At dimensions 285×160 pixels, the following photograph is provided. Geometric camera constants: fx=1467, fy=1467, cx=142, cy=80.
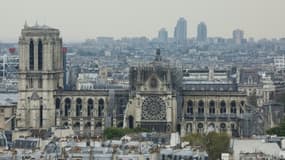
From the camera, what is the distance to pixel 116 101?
4151 inches

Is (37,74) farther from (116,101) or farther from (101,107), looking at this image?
(116,101)

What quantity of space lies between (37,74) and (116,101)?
6.00 m

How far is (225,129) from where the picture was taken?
101 metres

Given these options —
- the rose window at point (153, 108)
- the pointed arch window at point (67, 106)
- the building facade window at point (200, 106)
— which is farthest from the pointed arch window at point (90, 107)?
the building facade window at point (200, 106)

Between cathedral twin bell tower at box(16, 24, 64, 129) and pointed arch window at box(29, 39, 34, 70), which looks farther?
pointed arch window at box(29, 39, 34, 70)

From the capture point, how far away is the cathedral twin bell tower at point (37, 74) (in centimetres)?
10438

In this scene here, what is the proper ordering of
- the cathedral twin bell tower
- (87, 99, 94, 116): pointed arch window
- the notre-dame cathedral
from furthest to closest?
(87, 99, 94, 116): pointed arch window
the cathedral twin bell tower
the notre-dame cathedral

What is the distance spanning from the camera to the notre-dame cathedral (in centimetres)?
10194

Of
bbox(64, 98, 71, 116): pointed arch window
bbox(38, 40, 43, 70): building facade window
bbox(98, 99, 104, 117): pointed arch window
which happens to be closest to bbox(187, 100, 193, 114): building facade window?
bbox(98, 99, 104, 117): pointed arch window

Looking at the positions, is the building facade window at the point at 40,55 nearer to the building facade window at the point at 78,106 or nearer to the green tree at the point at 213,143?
the building facade window at the point at 78,106

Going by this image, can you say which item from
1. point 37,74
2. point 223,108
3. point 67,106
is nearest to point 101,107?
point 67,106

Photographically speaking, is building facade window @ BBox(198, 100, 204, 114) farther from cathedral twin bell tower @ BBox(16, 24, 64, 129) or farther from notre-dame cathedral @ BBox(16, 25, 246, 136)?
cathedral twin bell tower @ BBox(16, 24, 64, 129)

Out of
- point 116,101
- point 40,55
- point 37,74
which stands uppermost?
point 40,55

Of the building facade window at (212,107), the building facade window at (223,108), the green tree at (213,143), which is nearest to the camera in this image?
the green tree at (213,143)
